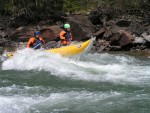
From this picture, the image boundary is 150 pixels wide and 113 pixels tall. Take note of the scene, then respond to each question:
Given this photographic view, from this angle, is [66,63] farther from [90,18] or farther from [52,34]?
[90,18]

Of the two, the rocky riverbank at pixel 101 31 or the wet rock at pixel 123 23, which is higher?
the wet rock at pixel 123 23

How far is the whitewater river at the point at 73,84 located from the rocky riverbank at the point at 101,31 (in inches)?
81.6

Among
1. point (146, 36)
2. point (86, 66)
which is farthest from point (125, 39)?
point (86, 66)

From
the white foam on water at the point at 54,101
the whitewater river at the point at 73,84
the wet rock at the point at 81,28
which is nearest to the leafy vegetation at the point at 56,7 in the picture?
the wet rock at the point at 81,28

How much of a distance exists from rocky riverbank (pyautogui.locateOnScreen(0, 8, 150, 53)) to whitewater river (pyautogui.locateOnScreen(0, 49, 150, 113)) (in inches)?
81.6

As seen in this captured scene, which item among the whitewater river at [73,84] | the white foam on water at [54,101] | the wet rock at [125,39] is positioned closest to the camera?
the white foam on water at [54,101]

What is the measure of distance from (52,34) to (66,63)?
641cm

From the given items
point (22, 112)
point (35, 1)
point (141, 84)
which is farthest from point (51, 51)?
point (35, 1)

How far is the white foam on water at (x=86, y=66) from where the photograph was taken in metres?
10.1

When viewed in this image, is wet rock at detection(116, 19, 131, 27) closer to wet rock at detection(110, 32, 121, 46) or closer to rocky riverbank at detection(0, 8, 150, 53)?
rocky riverbank at detection(0, 8, 150, 53)

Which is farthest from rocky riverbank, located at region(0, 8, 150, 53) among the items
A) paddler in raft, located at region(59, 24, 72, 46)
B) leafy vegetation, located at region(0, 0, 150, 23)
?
paddler in raft, located at region(59, 24, 72, 46)

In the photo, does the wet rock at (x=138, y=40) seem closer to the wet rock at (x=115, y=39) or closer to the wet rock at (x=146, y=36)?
the wet rock at (x=146, y=36)

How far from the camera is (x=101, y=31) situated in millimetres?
18219

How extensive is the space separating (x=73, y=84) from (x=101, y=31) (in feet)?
30.2
